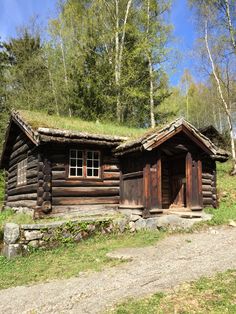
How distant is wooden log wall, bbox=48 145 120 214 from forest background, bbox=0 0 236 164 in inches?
404

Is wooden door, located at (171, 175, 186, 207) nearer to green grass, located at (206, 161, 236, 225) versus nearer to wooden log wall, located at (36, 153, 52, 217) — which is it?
green grass, located at (206, 161, 236, 225)

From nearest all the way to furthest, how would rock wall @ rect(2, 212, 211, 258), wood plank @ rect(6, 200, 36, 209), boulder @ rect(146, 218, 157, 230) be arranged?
1. rock wall @ rect(2, 212, 211, 258)
2. boulder @ rect(146, 218, 157, 230)
3. wood plank @ rect(6, 200, 36, 209)

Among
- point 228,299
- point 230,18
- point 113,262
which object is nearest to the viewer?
point 228,299

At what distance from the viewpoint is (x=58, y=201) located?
12492 mm

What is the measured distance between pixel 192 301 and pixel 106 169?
27.6ft

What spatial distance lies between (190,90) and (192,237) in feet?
116

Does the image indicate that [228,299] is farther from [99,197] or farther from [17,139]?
[17,139]

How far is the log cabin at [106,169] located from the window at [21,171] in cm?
1

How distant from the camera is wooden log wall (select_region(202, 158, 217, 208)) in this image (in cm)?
1457

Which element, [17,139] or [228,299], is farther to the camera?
[17,139]

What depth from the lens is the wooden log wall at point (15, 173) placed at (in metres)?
12.9


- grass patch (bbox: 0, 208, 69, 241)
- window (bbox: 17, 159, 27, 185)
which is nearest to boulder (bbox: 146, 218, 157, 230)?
grass patch (bbox: 0, 208, 69, 241)

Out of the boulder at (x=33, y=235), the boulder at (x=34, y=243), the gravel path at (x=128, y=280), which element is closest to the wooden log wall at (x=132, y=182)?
the gravel path at (x=128, y=280)

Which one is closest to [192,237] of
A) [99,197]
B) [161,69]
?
[99,197]
